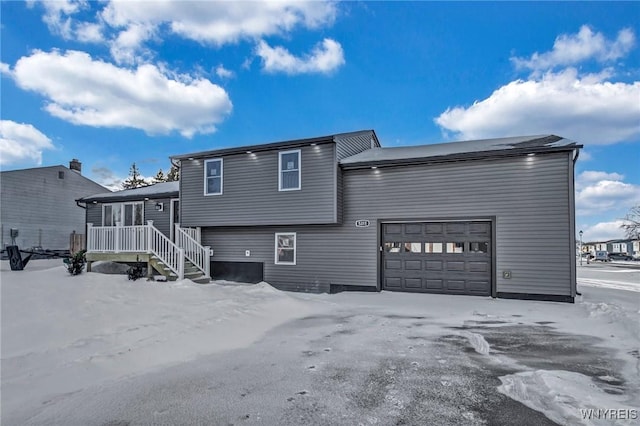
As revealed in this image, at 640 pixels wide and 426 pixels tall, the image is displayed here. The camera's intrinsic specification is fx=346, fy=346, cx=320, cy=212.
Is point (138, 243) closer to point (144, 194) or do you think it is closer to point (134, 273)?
point (134, 273)

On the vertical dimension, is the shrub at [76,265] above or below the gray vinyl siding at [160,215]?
below

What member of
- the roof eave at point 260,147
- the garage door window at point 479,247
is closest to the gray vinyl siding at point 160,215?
the roof eave at point 260,147

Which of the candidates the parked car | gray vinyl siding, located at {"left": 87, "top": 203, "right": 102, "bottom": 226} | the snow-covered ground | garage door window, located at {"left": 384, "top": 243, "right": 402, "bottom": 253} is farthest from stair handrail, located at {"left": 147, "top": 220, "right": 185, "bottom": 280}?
the parked car

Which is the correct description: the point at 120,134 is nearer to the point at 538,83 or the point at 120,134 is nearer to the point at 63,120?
the point at 63,120

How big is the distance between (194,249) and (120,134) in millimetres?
17543

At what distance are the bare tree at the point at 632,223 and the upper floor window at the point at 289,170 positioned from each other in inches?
1559

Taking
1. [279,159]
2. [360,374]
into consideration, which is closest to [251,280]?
[279,159]

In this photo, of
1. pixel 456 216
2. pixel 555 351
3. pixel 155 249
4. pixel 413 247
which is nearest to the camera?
pixel 555 351

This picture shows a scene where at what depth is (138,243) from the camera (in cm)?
1126

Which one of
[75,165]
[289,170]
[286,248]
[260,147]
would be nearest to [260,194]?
[289,170]

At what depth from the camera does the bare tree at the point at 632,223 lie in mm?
34781

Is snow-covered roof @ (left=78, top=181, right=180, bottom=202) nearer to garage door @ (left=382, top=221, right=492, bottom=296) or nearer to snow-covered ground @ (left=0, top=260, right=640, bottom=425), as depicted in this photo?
snow-covered ground @ (left=0, top=260, right=640, bottom=425)

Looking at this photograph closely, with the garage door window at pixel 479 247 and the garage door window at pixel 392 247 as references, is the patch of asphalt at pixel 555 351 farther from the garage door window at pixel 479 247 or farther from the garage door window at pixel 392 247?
the garage door window at pixel 392 247

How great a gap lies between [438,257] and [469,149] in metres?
3.27
